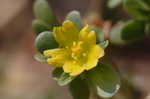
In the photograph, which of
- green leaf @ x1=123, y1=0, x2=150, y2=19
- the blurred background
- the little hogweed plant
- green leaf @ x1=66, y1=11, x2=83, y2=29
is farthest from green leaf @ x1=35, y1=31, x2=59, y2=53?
the blurred background

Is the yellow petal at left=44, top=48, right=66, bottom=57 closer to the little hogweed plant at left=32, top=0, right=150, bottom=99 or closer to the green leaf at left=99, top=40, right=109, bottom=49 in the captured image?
the little hogweed plant at left=32, top=0, right=150, bottom=99

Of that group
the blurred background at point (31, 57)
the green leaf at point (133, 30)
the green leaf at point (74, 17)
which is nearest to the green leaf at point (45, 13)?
the green leaf at point (74, 17)

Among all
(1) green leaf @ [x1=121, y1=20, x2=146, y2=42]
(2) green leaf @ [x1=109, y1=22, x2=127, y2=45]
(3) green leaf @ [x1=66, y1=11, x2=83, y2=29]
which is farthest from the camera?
(2) green leaf @ [x1=109, y1=22, x2=127, y2=45]

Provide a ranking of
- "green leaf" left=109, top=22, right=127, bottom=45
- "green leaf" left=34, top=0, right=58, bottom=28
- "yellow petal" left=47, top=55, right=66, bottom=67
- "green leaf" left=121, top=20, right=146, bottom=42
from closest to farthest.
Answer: "yellow petal" left=47, top=55, right=66, bottom=67 < "green leaf" left=34, top=0, right=58, bottom=28 < "green leaf" left=121, top=20, right=146, bottom=42 < "green leaf" left=109, top=22, right=127, bottom=45

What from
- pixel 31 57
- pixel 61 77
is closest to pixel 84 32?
pixel 61 77

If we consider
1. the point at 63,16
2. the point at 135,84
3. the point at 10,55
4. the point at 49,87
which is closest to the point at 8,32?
the point at 10,55

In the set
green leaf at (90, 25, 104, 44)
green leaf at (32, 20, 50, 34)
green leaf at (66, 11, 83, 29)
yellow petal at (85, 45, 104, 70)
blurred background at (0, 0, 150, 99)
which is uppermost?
green leaf at (66, 11, 83, 29)

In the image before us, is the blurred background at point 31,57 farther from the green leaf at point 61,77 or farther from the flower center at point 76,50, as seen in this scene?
the green leaf at point 61,77
